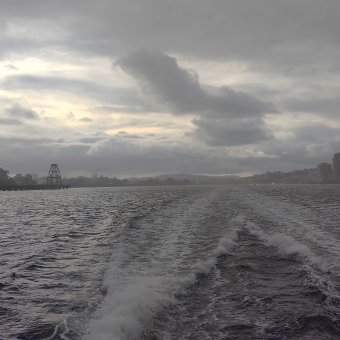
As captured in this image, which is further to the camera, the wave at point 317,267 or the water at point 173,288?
the wave at point 317,267

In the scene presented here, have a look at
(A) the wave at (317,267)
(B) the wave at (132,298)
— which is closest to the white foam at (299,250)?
(A) the wave at (317,267)

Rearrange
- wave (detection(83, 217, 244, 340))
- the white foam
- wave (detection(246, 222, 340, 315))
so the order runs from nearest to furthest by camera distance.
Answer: wave (detection(83, 217, 244, 340)), wave (detection(246, 222, 340, 315)), the white foam

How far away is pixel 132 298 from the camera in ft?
37.3

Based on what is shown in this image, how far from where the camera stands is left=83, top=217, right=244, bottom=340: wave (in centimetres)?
927

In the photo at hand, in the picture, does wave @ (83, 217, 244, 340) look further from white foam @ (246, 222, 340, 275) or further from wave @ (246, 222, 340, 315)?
white foam @ (246, 222, 340, 275)

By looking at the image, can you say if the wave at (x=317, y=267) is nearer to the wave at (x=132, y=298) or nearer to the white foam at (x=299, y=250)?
the white foam at (x=299, y=250)

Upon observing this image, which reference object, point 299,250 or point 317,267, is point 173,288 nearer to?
point 317,267

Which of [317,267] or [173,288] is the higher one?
[173,288]

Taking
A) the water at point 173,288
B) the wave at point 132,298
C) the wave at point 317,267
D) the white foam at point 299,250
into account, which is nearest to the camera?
the wave at point 132,298

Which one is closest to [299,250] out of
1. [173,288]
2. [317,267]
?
[317,267]

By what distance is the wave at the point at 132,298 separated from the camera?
9.27m

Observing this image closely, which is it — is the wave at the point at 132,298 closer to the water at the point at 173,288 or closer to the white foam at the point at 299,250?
the water at the point at 173,288

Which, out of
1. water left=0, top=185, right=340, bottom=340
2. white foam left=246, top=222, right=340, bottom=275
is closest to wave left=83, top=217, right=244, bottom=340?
water left=0, top=185, right=340, bottom=340

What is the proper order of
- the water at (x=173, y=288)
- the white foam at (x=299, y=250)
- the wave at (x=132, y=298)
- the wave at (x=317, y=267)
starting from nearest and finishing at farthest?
the wave at (x=132, y=298) → the water at (x=173, y=288) → the wave at (x=317, y=267) → the white foam at (x=299, y=250)
